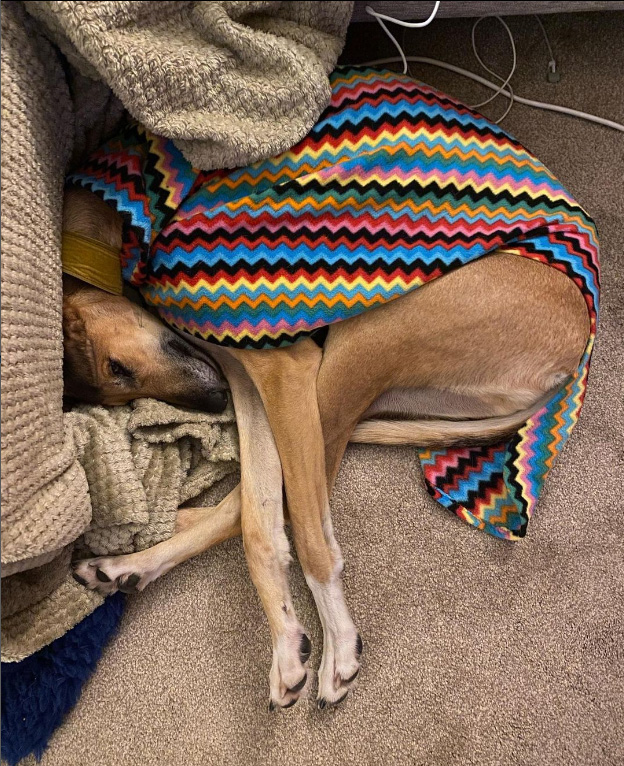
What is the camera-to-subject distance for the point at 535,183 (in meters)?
1.44

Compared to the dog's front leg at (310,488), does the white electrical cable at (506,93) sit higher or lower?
higher

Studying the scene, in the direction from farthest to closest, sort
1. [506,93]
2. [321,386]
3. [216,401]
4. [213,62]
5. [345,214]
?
1. [506,93]
2. [216,401]
3. [321,386]
4. [345,214]
5. [213,62]

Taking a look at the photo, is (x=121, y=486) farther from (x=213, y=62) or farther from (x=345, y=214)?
(x=213, y=62)

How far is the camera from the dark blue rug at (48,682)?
5.15ft

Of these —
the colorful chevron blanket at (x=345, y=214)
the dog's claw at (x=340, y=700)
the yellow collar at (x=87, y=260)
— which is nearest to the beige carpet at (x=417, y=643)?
the dog's claw at (x=340, y=700)

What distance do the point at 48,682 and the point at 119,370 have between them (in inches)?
32.5

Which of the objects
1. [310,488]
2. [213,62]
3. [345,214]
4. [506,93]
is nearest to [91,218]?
[213,62]

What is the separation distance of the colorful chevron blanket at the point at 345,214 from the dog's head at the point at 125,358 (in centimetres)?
20

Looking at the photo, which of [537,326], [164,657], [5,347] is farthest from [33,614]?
[537,326]

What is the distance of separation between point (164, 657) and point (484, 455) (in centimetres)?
103

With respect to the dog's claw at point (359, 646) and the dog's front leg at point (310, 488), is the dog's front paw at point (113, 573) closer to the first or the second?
the dog's front leg at point (310, 488)

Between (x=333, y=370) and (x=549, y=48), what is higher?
(x=549, y=48)

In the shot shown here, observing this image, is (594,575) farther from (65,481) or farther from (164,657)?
(65,481)

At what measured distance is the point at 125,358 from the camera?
1556 millimetres
